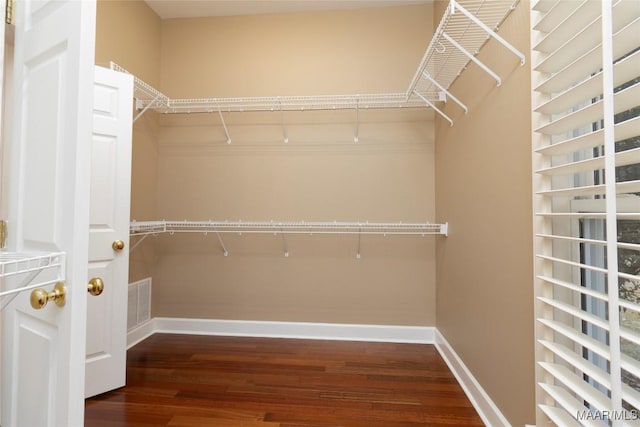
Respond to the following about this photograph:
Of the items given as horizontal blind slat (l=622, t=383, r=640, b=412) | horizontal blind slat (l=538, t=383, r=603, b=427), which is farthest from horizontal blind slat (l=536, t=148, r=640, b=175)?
horizontal blind slat (l=538, t=383, r=603, b=427)

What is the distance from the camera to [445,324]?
2357 millimetres

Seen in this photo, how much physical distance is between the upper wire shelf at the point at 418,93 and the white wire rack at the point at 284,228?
77 cm

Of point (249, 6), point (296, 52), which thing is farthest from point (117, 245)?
point (249, 6)

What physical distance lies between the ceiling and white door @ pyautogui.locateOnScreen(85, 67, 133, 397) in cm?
116

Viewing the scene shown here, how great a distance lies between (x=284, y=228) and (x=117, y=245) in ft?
3.96

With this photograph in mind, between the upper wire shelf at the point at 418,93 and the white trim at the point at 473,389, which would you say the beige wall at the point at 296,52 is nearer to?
the upper wire shelf at the point at 418,93

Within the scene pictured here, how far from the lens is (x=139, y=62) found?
256 centimetres

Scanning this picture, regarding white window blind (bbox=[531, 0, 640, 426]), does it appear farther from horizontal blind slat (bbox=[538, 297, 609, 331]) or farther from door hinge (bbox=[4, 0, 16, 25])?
door hinge (bbox=[4, 0, 16, 25])

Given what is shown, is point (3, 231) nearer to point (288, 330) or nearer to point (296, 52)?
point (288, 330)

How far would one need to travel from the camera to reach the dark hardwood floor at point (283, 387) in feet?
5.41

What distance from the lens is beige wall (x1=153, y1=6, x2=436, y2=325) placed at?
2654 mm

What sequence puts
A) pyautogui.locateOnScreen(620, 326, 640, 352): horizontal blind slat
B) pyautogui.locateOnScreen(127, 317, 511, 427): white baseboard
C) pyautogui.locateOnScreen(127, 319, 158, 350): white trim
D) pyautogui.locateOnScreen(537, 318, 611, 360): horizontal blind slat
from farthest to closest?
pyautogui.locateOnScreen(127, 317, 511, 427): white baseboard, pyautogui.locateOnScreen(127, 319, 158, 350): white trim, pyautogui.locateOnScreen(537, 318, 611, 360): horizontal blind slat, pyautogui.locateOnScreen(620, 326, 640, 352): horizontal blind slat

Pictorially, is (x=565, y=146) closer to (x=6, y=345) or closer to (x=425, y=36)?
(x=6, y=345)

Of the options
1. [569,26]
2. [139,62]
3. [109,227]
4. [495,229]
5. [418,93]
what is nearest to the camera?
[569,26]
